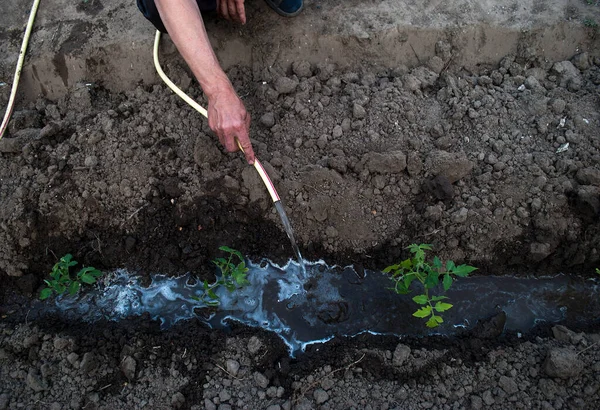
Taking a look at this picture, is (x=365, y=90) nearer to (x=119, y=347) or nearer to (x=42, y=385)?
(x=119, y=347)

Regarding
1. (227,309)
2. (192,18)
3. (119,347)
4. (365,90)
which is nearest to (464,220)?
(365,90)

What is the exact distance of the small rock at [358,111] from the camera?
2.83m

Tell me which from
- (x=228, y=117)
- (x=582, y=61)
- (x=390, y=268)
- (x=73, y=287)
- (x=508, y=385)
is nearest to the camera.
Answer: (x=228, y=117)

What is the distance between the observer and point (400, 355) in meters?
2.39

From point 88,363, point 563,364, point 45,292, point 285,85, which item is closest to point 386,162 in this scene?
point 285,85

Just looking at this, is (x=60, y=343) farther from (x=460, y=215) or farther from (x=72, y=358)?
(x=460, y=215)

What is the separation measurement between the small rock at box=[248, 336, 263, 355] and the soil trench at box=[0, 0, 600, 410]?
0.08ft

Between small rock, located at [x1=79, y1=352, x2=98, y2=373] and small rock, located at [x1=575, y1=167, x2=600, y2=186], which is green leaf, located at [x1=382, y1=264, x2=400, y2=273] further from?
small rock, located at [x1=79, y1=352, x2=98, y2=373]

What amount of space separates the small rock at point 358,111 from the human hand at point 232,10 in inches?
29.6

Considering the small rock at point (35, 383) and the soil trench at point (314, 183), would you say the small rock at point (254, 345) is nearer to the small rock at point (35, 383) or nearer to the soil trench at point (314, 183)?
the soil trench at point (314, 183)

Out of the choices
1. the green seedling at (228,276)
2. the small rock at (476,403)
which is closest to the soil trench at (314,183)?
the small rock at (476,403)

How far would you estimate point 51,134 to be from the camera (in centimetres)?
292

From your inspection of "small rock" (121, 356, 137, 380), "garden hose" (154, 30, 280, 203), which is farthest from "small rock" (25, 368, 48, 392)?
"garden hose" (154, 30, 280, 203)

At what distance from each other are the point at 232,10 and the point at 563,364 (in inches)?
91.1
